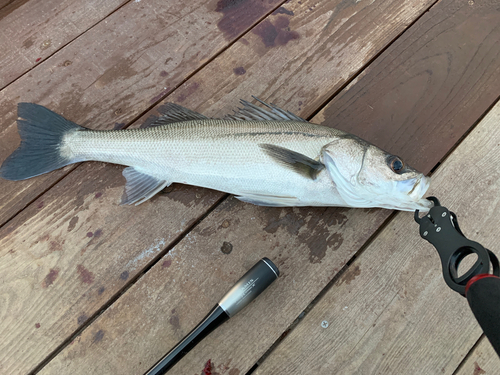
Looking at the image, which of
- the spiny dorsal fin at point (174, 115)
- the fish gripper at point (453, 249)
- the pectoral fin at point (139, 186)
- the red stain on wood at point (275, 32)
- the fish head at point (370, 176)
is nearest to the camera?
the fish gripper at point (453, 249)

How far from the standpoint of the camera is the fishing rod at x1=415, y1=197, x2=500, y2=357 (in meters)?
0.81

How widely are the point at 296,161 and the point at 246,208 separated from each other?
40 centimetres

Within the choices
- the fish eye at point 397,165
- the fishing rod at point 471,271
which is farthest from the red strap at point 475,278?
the fish eye at point 397,165

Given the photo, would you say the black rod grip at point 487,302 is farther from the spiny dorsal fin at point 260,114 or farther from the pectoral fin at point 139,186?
the pectoral fin at point 139,186

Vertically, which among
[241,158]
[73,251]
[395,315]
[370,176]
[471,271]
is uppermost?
[471,271]

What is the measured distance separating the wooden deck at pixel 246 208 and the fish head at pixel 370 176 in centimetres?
19

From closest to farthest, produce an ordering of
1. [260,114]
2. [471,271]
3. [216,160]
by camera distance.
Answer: [471,271]
[216,160]
[260,114]

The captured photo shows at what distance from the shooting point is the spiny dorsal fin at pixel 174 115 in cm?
177

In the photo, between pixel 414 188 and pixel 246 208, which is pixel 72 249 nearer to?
pixel 246 208

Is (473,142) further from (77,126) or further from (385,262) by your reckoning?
(77,126)

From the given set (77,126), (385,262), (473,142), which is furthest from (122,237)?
(473,142)

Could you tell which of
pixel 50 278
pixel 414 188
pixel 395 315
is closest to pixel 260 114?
pixel 414 188

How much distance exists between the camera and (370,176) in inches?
60.4

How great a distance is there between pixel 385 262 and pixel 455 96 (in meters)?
1.19
